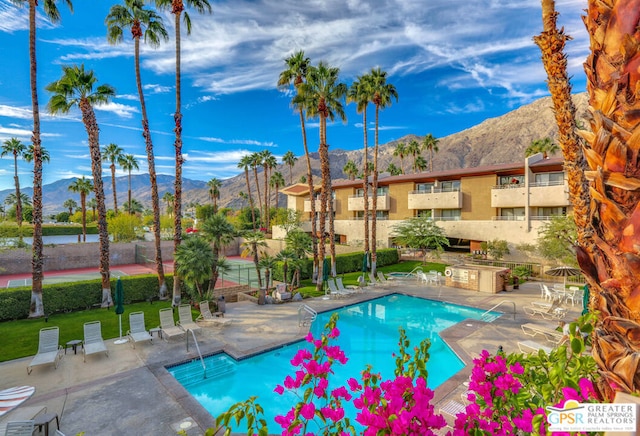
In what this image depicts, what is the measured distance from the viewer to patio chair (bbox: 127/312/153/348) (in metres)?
12.2

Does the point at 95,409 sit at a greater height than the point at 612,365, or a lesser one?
lesser

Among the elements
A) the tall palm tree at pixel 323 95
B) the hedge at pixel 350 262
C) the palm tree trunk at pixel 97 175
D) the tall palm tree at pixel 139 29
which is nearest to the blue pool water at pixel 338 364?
the tall palm tree at pixel 323 95

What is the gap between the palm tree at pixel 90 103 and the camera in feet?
54.3

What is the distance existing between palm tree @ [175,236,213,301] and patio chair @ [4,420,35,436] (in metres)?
9.85

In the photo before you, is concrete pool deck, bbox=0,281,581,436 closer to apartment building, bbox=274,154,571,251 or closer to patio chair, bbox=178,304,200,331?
patio chair, bbox=178,304,200,331

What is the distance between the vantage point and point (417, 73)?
59.3m

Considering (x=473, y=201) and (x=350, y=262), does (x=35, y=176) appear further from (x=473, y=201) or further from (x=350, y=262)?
(x=473, y=201)

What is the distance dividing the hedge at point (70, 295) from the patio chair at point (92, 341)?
6.30m

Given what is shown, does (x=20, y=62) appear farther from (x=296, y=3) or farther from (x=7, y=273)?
(x=7, y=273)

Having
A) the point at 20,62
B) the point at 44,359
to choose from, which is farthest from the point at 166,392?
the point at 20,62

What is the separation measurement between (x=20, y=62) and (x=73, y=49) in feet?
30.1

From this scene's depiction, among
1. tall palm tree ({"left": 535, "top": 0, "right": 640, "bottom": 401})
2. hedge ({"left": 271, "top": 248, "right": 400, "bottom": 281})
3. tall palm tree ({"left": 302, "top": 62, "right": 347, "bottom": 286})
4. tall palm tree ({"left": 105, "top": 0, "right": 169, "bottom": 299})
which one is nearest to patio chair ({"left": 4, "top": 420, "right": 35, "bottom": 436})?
tall palm tree ({"left": 535, "top": 0, "right": 640, "bottom": 401})

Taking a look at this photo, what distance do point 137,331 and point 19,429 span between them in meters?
6.81

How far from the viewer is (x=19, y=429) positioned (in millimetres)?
6137
